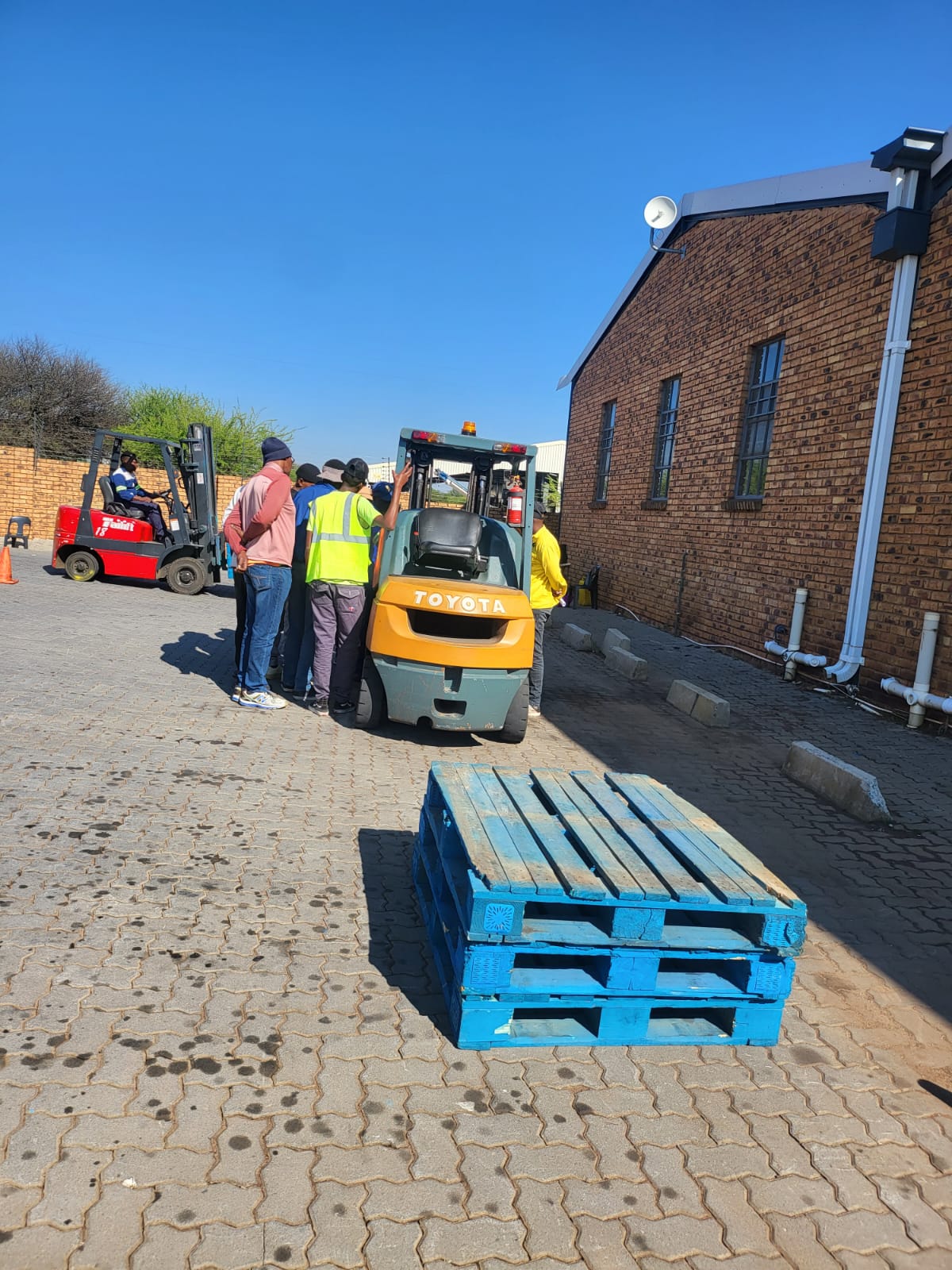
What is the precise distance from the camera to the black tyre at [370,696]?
687cm

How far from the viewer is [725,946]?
3006 mm

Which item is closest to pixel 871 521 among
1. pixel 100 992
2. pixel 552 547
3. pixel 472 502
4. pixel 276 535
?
pixel 552 547

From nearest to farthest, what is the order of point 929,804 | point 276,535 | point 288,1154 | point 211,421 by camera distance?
point 288,1154
point 929,804
point 276,535
point 211,421

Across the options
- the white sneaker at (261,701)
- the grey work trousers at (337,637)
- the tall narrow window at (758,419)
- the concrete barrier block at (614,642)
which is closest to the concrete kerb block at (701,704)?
the concrete barrier block at (614,642)

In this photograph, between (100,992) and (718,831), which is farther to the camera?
(718,831)

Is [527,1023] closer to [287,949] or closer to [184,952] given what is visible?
[287,949]

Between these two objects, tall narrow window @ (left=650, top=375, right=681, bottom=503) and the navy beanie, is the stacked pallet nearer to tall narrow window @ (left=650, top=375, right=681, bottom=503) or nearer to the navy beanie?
the navy beanie

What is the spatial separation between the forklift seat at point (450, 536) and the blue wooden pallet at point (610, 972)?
4.09 metres

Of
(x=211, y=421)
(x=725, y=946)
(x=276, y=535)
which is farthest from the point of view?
(x=211, y=421)

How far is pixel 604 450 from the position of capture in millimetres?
17750

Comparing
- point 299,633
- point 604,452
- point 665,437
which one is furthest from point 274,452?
point 604,452

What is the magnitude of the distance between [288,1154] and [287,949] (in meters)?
1.15

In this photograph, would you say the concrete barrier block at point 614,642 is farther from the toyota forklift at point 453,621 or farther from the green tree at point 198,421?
the green tree at point 198,421

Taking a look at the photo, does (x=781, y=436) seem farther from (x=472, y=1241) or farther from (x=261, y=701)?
(x=472, y=1241)
